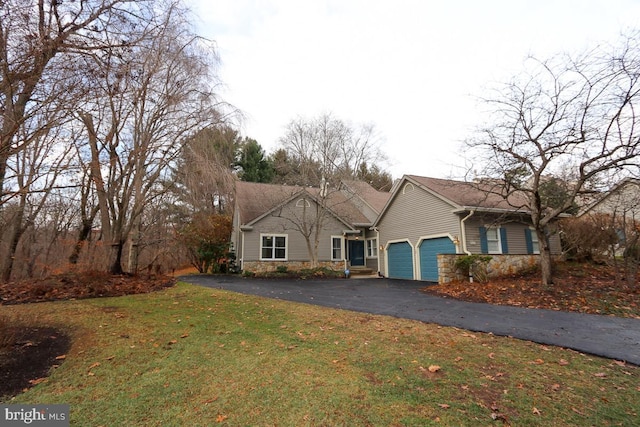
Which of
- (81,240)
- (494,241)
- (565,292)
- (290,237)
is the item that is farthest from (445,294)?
(81,240)

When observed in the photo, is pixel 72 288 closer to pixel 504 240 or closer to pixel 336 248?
pixel 336 248

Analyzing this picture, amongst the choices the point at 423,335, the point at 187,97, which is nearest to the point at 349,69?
the point at 187,97

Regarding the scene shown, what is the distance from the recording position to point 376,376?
11.5 ft

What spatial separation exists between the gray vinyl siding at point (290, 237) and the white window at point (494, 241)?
8750 millimetres

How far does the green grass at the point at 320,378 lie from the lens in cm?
276

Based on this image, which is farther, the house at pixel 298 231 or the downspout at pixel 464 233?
the house at pixel 298 231

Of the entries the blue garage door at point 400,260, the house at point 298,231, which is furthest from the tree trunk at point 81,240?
the blue garage door at point 400,260

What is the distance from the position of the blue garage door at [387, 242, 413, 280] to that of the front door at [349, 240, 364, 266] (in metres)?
3.55

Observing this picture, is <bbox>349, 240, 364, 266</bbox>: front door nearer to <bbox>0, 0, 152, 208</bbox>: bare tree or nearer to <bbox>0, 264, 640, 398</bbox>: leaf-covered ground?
<bbox>0, 264, 640, 398</bbox>: leaf-covered ground

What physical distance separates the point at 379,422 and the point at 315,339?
7.65ft

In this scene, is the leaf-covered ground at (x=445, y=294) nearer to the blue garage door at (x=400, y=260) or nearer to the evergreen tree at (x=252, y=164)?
the blue garage door at (x=400, y=260)

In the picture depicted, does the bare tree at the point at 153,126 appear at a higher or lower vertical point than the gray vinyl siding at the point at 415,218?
higher

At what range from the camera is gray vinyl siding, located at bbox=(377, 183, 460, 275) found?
13.9 metres

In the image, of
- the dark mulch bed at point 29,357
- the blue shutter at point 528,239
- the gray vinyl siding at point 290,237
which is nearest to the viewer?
the dark mulch bed at point 29,357
